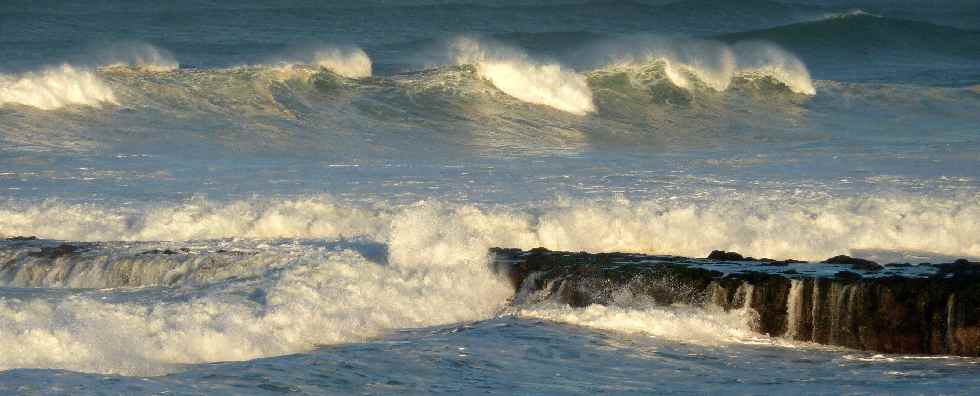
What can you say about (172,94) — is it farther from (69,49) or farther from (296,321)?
(296,321)

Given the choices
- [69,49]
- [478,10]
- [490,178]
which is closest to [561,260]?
[490,178]

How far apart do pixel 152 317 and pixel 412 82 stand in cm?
1755

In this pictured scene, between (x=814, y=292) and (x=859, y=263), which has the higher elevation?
(x=859, y=263)

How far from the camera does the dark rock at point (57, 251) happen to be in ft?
41.0

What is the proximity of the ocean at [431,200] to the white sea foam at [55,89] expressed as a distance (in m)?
0.06

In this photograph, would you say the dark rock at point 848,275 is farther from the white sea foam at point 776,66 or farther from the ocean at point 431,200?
the white sea foam at point 776,66

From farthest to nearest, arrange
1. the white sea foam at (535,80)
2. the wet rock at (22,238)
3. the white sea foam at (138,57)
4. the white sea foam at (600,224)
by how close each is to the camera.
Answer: the white sea foam at (138,57), the white sea foam at (535,80), the white sea foam at (600,224), the wet rock at (22,238)

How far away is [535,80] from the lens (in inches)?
1067

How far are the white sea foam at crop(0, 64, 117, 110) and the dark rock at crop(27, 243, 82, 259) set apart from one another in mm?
12083

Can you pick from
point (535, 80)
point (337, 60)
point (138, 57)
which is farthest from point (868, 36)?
point (138, 57)

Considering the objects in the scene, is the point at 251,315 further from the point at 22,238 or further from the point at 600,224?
the point at 600,224

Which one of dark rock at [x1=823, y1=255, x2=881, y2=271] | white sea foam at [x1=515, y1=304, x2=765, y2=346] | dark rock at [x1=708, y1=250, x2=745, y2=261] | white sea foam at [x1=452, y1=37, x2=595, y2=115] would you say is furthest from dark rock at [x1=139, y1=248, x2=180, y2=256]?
white sea foam at [x1=452, y1=37, x2=595, y2=115]

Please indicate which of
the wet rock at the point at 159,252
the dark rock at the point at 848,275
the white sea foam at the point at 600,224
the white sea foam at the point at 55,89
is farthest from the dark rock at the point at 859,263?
the white sea foam at the point at 55,89

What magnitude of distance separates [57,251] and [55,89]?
1303 centimetres
